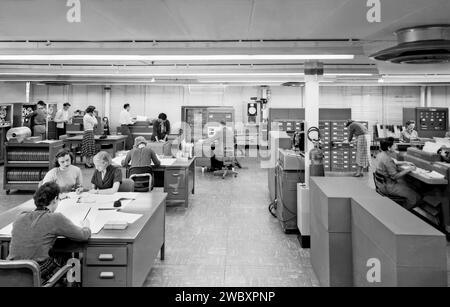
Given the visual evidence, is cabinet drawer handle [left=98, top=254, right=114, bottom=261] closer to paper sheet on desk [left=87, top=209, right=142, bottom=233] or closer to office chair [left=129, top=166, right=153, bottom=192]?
paper sheet on desk [left=87, top=209, right=142, bottom=233]

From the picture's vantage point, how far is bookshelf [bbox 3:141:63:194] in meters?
6.62

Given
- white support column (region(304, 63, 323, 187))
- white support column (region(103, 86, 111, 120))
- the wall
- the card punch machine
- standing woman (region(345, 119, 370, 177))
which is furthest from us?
white support column (region(103, 86, 111, 120))

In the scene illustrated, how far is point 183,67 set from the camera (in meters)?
7.82

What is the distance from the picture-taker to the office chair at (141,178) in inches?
191

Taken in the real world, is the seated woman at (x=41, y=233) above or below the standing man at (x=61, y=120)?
below

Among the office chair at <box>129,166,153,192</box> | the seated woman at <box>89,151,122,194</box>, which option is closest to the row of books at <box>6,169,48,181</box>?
the office chair at <box>129,166,153,192</box>

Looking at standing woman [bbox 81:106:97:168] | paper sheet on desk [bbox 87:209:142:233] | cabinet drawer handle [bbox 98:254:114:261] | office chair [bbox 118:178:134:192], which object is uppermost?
standing woman [bbox 81:106:97:168]

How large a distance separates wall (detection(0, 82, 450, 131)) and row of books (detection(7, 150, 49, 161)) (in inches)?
283

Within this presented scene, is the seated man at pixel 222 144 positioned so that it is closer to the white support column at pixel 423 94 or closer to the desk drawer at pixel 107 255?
the desk drawer at pixel 107 255

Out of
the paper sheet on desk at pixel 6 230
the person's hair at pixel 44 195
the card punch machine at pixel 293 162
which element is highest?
the card punch machine at pixel 293 162

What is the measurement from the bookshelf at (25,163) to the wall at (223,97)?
23.6ft

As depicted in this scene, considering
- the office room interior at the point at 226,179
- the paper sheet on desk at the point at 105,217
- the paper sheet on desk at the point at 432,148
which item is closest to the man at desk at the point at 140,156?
the office room interior at the point at 226,179

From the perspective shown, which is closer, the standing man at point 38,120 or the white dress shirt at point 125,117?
the standing man at point 38,120
